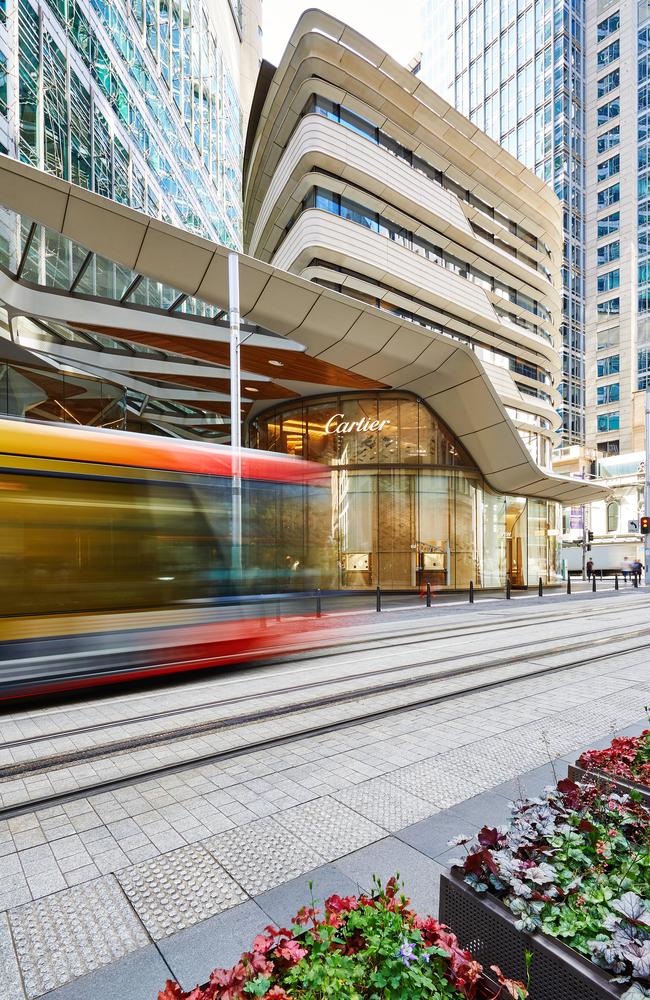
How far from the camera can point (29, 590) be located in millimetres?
6730

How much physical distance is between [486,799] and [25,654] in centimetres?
555

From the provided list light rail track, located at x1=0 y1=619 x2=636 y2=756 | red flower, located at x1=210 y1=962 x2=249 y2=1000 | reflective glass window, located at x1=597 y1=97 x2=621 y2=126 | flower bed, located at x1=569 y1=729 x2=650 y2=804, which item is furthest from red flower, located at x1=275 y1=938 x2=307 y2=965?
reflective glass window, located at x1=597 y1=97 x2=621 y2=126

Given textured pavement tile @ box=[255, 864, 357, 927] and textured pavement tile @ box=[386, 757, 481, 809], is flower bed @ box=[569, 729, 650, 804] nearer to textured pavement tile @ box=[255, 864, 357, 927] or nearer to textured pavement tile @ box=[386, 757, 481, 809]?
textured pavement tile @ box=[386, 757, 481, 809]

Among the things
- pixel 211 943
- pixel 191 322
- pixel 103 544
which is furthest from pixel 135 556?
pixel 191 322

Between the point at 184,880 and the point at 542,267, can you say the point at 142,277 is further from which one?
the point at 542,267

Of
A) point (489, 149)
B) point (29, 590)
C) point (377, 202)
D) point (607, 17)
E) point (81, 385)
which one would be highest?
point (607, 17)

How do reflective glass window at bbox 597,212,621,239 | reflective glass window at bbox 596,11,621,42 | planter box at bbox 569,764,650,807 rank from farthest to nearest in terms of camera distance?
reflective glass window at bbox 597,212,621,239 < reflective glass window at bbox 596,11,621,42 < planter box at bbox 569,764,650,807

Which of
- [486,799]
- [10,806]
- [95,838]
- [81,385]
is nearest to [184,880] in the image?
[95,838]

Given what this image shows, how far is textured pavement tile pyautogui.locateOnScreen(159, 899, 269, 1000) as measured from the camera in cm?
256

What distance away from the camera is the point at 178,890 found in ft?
10.6

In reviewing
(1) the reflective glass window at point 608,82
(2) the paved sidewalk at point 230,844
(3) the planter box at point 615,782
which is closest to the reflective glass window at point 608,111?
(1) the reflective glass window at point 608,82

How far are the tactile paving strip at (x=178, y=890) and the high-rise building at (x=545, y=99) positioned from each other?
71.4 m

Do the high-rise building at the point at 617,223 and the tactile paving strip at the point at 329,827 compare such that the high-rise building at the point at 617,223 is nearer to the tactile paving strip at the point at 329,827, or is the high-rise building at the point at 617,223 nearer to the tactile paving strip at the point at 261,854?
the tactile paving strip at the point at 329,827

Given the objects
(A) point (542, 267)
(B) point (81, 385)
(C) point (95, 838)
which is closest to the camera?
(C) point (95, 838)
